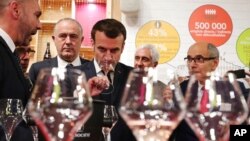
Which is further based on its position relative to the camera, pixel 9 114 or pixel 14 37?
pixel 14 37

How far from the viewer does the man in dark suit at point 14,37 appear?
1.48 meters

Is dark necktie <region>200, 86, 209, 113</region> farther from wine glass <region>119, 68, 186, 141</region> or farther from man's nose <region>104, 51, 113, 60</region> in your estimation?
man's nose <region>104, 51, 113, 60</region>

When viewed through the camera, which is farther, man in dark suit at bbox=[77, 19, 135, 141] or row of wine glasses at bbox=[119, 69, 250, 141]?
man in dark suit at bbox=[77, 19, 135, 141]

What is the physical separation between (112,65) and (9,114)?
944mm

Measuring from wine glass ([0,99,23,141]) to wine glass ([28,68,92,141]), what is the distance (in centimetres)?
39

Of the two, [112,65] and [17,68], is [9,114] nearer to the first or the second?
[17,68]

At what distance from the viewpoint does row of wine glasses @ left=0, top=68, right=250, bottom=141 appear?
732 mm

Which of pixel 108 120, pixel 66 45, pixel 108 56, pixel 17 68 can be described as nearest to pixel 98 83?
pixel 108 120

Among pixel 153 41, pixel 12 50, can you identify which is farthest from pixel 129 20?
pixel 12 50

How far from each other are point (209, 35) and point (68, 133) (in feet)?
11.4

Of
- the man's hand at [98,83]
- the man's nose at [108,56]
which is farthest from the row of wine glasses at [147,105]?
the man's nose at [108,56]

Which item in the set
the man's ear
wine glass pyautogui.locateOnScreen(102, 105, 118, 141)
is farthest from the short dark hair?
wine glass pyautogui.locateOnScreen(102, 105, 118, 141)

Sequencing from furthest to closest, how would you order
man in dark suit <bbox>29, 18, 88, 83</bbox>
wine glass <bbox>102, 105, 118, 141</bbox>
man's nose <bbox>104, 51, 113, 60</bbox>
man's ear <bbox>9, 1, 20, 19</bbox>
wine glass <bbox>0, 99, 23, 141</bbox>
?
1. man in dark suit <bbox>29, 18, 88, 83</bbox>
2. man's nose <bbox>104, 51, 113, 60</bbox>
3. man's ear <bbox>9, 1, 20, 19</bbox>
4. wine glass <bbox>102, 105, 118, 141</bbox>
5. wine glass <bbox>0, 99, 23, 141</bbox>

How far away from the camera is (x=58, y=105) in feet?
2.51
